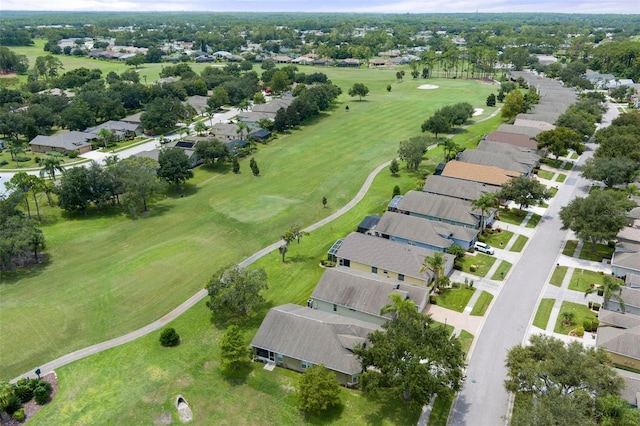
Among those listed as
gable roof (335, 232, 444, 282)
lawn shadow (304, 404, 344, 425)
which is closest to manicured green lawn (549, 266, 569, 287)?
gable roof (335, 232, 444, 282)

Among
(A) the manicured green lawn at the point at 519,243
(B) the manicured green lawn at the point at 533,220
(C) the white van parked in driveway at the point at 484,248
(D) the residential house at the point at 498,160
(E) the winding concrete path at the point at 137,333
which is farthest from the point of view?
(D) the residential house at the point at 498,160

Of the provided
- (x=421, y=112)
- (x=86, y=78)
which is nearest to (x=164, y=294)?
(x=421, y=112)

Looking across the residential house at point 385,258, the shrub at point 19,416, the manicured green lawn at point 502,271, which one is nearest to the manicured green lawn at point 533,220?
the manicured green lawn at point 502,271

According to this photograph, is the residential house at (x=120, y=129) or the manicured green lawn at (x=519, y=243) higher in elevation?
the residential house at (x=120, y=129)

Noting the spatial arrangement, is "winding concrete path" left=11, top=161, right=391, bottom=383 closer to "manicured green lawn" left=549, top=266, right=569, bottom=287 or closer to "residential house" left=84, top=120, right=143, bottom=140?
"manicured green lawn" left=549, top=266, right=569, bottom=287

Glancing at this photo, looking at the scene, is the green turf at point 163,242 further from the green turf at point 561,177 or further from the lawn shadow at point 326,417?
the green turf at point 561,177

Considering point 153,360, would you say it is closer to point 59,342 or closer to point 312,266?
point 59,342
